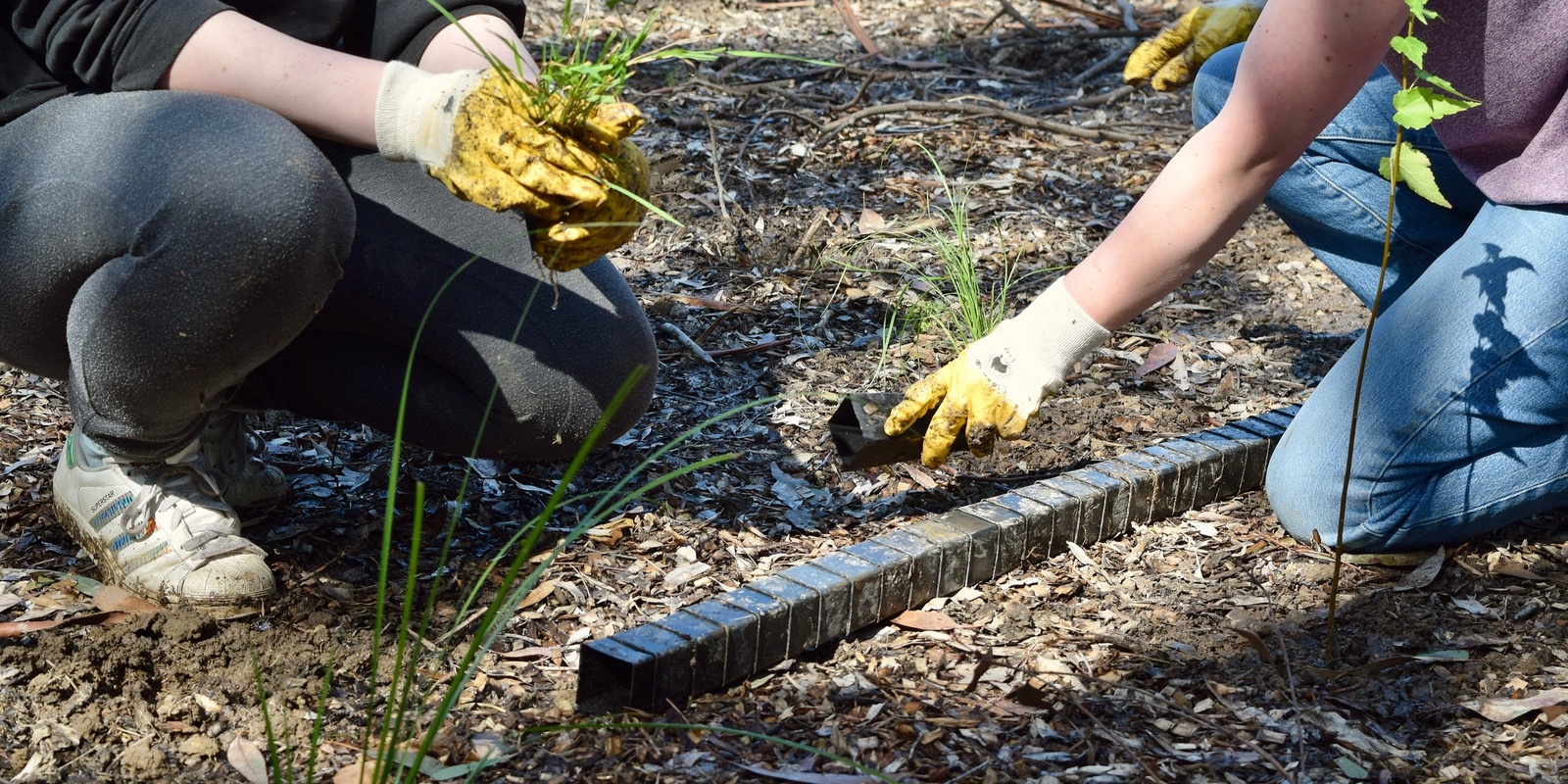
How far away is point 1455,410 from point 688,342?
57.3 inches

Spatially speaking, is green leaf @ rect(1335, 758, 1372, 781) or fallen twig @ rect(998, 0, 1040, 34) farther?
fallen twig @ rect(998, 0, 1040, 34)

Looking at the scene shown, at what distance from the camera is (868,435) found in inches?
76.7

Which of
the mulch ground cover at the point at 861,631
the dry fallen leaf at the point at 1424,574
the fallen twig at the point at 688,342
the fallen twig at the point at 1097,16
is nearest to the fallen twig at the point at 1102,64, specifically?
the fallen twig at the point at 1097,16

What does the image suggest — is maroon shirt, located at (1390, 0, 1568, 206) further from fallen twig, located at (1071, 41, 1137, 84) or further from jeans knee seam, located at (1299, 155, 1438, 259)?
fallen twig, located at (1071, 41, 1137, 84)

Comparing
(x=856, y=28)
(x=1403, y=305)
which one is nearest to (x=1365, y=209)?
(x=1403, y=305)

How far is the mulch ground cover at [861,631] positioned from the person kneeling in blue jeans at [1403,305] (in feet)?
0.41

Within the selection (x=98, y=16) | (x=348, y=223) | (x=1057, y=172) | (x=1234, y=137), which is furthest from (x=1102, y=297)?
(x=1057, y=172)

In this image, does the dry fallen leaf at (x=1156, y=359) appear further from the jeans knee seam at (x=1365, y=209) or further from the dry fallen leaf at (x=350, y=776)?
the dry fallen leaf at (x=350, y=776)

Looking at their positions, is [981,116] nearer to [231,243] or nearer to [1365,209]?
[1365,209]

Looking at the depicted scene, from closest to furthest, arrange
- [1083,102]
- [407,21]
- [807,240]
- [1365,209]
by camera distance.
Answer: [407,21] < [1365,209] < [807,240] < [1083,102]

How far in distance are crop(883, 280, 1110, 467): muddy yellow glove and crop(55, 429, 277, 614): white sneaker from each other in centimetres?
100

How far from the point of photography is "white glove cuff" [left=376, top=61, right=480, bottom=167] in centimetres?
152

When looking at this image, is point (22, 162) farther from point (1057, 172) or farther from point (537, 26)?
point (537, 26)

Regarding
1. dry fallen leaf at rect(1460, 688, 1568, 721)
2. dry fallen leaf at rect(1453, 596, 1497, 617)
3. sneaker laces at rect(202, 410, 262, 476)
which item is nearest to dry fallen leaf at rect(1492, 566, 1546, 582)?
dry fallen leaf at rect(1453, 596, 1497, 617)
